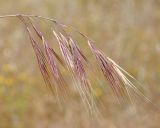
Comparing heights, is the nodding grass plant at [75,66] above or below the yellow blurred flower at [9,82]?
above

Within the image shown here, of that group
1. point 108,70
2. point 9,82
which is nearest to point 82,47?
point 9,82

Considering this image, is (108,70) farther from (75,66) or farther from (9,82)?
(9,82)

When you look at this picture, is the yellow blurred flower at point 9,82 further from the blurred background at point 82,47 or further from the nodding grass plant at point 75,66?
the nodding grass plant at point 75,66

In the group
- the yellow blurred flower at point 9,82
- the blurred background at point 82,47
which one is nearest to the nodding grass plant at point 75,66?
the blurred background at point 82,47

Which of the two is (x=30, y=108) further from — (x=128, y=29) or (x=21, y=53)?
(x=128, y=29)

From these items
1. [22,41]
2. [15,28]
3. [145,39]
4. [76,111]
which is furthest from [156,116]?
[15,28]

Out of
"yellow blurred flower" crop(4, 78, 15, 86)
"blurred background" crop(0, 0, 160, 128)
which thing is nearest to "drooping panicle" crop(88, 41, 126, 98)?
"blurred background" crop(0, 0, 160, 128)

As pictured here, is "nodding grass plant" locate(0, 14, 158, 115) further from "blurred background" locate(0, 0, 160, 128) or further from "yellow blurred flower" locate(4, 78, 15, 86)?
"yellow blurred flower" locate(4, 78, 15, 86)

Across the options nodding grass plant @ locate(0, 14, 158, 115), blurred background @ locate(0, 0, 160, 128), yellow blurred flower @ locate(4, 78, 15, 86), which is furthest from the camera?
yellow blurred flower @ locate(4, 78, 15, 86)

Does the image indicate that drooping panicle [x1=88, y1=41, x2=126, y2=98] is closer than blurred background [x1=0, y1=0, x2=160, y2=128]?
Yes
